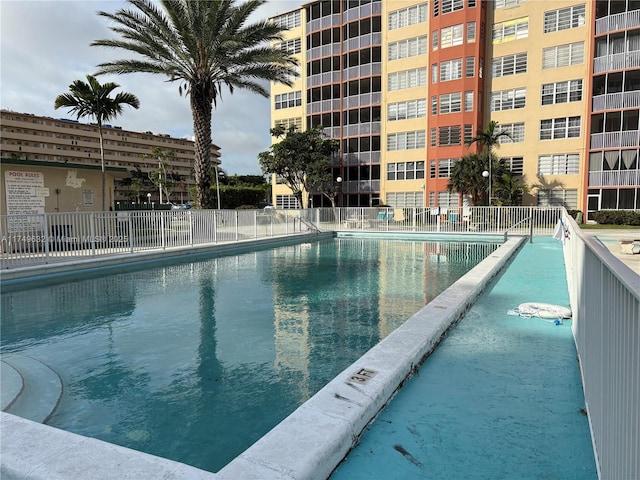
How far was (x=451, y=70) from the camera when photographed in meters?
34.3

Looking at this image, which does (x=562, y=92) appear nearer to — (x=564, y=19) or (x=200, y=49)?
(x=564, y=19)

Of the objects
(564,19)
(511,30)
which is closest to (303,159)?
(511,30)

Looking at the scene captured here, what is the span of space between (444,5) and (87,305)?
1407 inches

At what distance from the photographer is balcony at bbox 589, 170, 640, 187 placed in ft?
92.9

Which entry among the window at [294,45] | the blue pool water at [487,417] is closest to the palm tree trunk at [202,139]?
the blue pool water at [487,417]

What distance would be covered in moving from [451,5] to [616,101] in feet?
46.7

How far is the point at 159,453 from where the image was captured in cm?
340

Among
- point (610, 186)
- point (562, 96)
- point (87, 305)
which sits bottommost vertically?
point (87, 305)

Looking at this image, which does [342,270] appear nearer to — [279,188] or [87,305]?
[87,305]

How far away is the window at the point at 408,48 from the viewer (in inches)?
1444

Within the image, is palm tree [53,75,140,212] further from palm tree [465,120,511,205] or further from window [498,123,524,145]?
window [498,123,524,145]

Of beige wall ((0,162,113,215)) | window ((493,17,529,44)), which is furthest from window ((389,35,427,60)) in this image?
beige wall ((0,162,113,215))

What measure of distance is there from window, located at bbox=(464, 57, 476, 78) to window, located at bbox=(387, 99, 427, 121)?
419 cm

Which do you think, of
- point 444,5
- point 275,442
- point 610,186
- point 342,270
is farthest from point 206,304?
point 444,5
